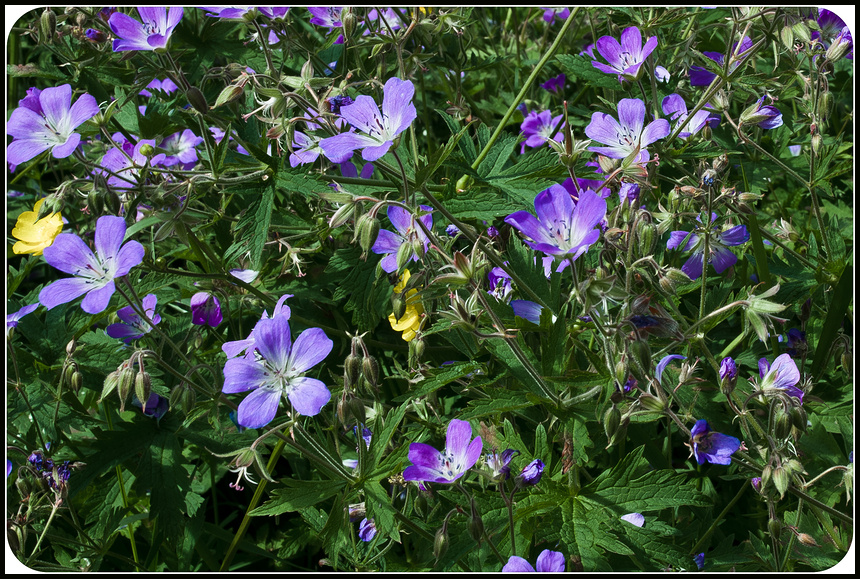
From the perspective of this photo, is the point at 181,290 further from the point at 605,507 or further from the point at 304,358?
the point at 605,507

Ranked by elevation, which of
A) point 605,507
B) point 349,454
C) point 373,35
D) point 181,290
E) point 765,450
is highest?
point 373,35

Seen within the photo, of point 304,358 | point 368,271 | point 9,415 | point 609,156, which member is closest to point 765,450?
point 609,156

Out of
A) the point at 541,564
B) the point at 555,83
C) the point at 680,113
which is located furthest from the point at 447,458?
the point at 555,83

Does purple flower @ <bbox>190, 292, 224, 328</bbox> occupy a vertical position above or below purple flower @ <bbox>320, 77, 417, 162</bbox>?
below

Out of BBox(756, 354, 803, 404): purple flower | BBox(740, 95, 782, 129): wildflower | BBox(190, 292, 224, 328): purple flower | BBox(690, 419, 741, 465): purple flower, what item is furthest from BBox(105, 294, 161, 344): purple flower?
BBox(740, 95, 782, 129): wildflower

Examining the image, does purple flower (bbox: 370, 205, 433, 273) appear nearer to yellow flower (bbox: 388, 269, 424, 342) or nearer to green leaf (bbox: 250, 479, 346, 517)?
yellow flower (bbox: 388, 269, 424, 342)

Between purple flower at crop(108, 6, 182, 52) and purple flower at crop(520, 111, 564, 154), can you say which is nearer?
purple flower at crop(108, 6, 182, 52)

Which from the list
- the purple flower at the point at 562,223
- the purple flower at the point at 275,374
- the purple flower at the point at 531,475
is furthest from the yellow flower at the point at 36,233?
the purple flower at the point at 531,475
